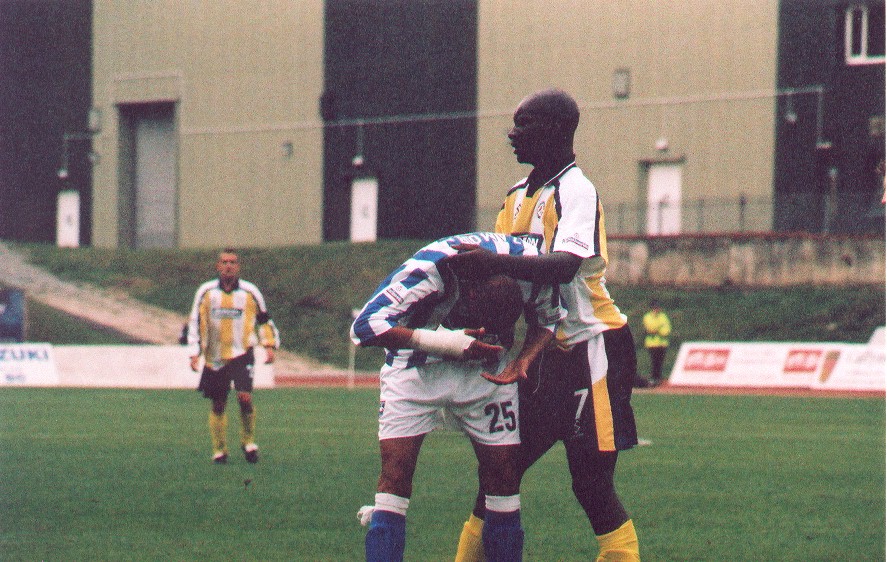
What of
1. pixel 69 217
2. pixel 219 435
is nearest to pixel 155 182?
pixel 69 217

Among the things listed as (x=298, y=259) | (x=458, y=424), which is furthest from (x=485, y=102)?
(x=458, y=424)

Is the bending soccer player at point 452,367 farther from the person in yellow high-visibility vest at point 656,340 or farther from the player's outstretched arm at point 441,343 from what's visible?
the person in yellow high-visibility vest at point 656,340

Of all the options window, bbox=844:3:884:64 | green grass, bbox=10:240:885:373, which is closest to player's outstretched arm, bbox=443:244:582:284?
green grass, bbox=10:240:885:373

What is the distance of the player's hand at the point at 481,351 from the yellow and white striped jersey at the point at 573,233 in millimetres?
448

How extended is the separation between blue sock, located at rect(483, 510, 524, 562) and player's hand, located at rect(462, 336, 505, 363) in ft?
2.25

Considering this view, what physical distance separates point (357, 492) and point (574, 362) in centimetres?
568

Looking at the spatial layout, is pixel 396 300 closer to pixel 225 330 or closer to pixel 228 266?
pixel 228 266

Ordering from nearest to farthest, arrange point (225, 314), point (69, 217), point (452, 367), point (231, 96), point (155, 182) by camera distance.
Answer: point (452, 367)
point (225, 314)
point (231, 96)
point (155, 182)
point (69, 217)

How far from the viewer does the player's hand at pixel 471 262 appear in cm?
606

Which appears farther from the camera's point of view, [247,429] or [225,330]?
[225,330]

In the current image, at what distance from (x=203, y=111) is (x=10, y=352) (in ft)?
62.2

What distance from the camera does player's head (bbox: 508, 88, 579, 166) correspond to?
6523mm

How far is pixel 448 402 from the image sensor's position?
6324 mm

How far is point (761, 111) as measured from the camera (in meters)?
38.3
